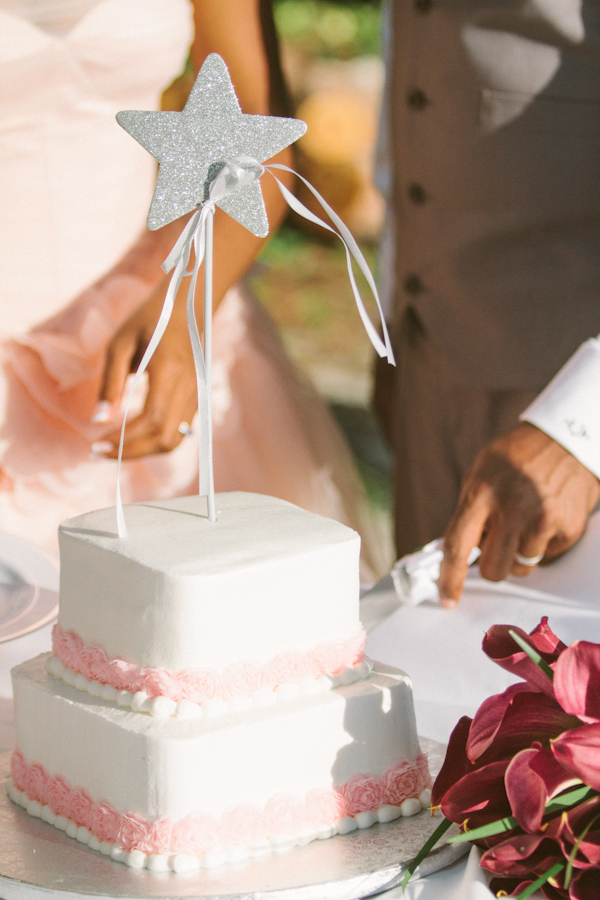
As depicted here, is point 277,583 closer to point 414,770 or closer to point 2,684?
point 414,770

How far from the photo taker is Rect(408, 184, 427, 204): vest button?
1.69m

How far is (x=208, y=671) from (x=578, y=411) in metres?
0.66

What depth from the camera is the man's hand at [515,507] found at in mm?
1116

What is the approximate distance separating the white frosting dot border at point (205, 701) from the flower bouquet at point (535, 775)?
0.45 ft

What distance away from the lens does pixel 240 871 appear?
0.69m

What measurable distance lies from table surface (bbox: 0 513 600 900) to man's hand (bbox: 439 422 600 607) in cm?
3

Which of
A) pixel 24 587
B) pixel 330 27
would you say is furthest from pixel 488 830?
pixel 330 27

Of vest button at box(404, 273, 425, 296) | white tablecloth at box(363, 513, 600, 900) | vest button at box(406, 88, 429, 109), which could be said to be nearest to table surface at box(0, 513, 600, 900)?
white tablecloth at box(363, 513, 600, 900)

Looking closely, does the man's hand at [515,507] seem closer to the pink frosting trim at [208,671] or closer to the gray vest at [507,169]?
the pink frosting trim at [208,671]

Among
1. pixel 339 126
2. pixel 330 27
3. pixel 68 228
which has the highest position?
pixel 330 27

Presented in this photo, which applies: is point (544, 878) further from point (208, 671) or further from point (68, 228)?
point (68, 228)

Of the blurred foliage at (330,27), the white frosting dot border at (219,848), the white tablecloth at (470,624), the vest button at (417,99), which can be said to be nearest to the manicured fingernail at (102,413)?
the white tablecloth at (470,624)

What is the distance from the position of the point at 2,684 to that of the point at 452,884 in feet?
1.78

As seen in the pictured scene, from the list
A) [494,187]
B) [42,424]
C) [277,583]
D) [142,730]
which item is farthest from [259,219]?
[494,187]
